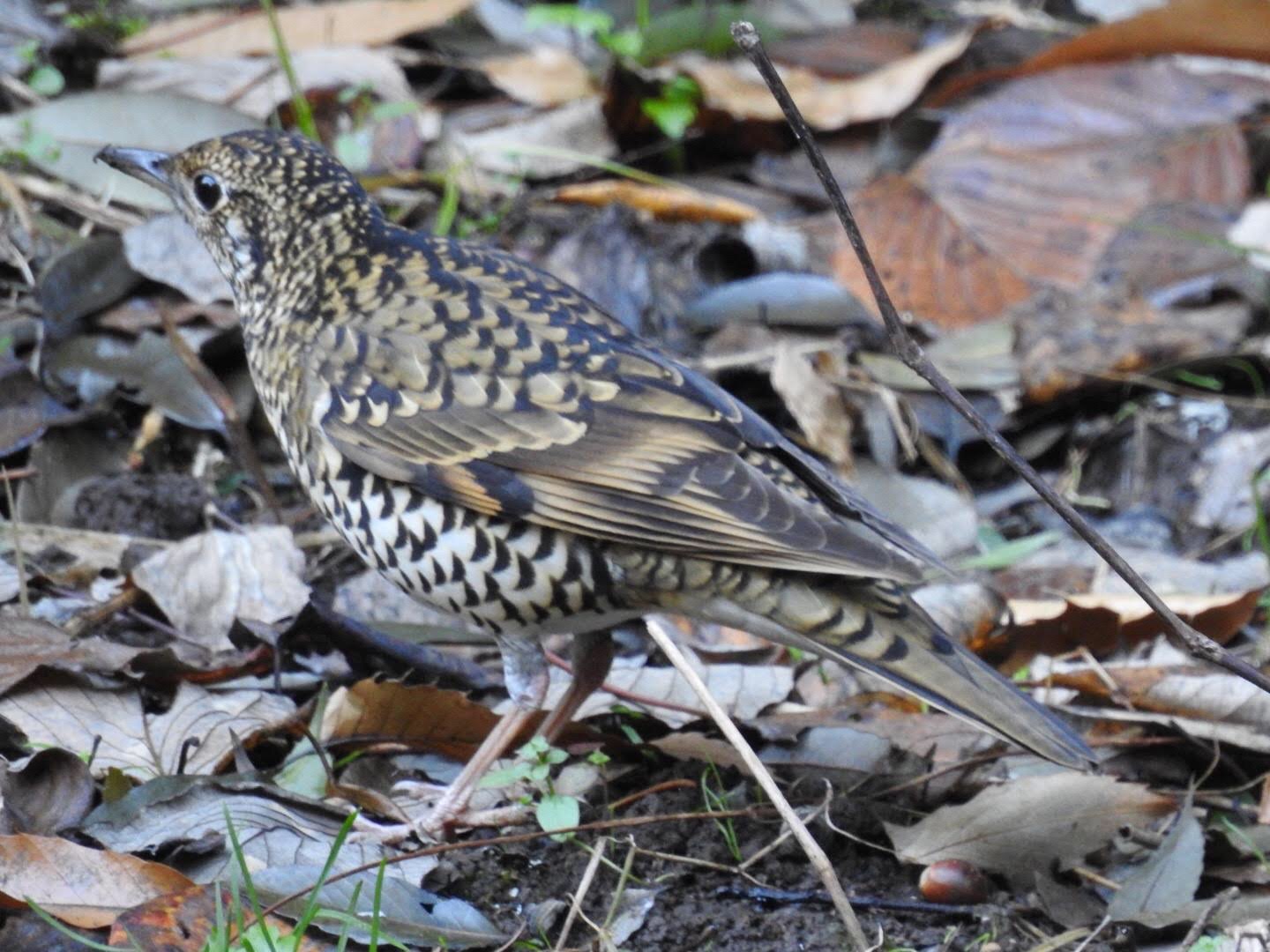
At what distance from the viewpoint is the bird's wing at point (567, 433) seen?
12.5 ft

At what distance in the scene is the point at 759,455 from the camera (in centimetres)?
406

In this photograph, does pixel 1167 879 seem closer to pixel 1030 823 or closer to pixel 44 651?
pixel 1030 823

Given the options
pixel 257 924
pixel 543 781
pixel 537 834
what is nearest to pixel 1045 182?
pixel 543 781

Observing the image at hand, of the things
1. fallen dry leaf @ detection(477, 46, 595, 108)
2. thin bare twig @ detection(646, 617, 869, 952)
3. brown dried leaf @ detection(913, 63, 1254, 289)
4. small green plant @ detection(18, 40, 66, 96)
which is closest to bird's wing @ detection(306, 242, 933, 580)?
thin bare twig @ detection(646, 617, 869, 952)

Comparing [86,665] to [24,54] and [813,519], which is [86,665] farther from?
[24,54]

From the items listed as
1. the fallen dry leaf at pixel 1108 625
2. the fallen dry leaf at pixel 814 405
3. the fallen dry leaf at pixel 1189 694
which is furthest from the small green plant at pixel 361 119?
the fallen dry leaf at pixel 1189 694

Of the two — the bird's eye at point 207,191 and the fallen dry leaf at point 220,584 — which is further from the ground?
the bird's eye at point 207,191

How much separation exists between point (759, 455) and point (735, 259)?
9.68 feet

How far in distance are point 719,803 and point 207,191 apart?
6.91 feet

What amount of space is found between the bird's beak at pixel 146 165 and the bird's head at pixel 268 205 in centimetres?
5

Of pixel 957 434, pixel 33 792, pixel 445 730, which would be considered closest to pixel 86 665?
pixel 33 792

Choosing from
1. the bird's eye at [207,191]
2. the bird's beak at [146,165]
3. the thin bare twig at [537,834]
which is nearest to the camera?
the thin bare twig at [537,834]

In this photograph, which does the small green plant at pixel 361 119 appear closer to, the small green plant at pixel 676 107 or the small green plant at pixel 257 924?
the small green plant at pixel 676 107

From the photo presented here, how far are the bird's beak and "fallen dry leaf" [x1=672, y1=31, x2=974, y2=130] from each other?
10.9 feet
